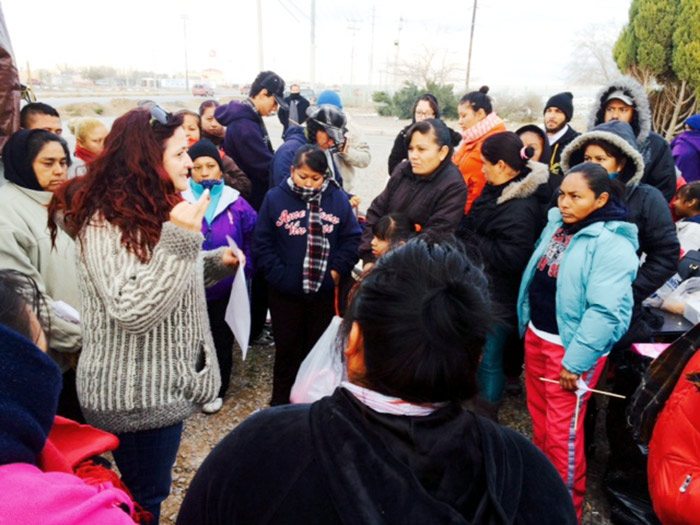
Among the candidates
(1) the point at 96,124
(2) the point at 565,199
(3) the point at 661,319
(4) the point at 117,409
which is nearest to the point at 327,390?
(4) the point at 117,409

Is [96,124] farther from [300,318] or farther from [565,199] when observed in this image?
[565,199]

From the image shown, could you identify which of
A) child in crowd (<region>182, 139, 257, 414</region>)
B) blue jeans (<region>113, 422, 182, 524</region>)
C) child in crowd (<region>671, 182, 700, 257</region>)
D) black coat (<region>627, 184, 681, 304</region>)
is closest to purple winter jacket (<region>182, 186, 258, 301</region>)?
child in crowd (<region>182, 139, 257, 414</region>)

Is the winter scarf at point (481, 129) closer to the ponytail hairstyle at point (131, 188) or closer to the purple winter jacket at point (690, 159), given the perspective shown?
the purple winter jacket at point (690, 159)

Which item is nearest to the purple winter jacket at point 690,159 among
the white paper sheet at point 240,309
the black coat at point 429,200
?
the black coat at point 429,200

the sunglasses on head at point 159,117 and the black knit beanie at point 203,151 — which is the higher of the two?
the sunglasses on head at point 159,117

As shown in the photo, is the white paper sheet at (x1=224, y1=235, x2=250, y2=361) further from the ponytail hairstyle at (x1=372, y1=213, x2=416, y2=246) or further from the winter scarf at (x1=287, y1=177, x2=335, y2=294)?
the ponytail hairstyle at (x1=372, y1=213, x2=416, y2=246)

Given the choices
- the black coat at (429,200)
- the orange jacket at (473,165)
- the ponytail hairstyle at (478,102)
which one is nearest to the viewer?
the black coat at (429,200)

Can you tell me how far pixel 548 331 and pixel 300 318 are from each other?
1.60 meters

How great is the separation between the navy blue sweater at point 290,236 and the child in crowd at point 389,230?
0.87 feet

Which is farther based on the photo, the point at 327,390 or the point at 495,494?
the point at 327,390

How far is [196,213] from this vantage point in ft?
5.54

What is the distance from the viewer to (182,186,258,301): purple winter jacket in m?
3.30

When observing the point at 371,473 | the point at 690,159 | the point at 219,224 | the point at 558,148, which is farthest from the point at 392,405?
the point at 690,159

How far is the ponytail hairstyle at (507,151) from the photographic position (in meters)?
3.10
